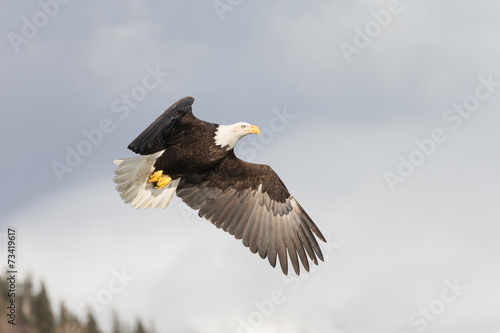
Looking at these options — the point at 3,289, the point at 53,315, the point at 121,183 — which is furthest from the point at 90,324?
the point at 121,183

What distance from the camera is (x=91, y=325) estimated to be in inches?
754

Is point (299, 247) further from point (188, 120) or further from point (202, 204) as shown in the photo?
point (188, 120)

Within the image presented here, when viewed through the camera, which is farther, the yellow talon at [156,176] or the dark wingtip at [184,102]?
the yellow talon at [156,176]

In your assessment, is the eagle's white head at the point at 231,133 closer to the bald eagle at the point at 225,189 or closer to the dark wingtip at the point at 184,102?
the bald eagle at the point at 225,189

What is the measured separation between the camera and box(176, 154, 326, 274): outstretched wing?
13859 millimetres

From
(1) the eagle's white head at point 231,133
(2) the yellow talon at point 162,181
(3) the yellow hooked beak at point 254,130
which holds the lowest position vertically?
(3) the yellow hooked beak at point 254,130

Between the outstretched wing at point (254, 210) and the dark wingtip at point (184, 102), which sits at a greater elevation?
the dark wingtip at point (184, 102)

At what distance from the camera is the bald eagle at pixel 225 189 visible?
43.2 feet

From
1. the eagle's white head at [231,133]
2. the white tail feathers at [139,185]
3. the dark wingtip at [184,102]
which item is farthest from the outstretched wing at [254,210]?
the dark wingtip at [184,102]

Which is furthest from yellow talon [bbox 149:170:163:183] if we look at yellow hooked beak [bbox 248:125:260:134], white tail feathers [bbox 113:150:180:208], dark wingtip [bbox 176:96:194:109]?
yellow hooked beak [bbox 248:125:260:134]

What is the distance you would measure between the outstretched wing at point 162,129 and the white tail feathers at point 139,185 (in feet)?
2.34

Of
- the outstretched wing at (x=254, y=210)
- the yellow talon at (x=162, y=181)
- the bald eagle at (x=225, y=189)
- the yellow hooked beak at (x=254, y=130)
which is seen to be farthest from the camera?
the outstretched wing at (x=254, y=210)

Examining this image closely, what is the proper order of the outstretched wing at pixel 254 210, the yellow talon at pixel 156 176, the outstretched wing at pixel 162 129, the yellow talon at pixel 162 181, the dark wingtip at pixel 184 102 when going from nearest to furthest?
the outstretched wing at pixel 162 129, the dark wingtip at pixel 184 102, the yellow talon at pixel 156 176, the yellow talon at pixel 162 181, the outstretched wing at pixel 254 210

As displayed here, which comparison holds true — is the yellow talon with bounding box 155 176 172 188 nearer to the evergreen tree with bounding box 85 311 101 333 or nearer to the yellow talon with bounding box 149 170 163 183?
the yellow talon with bounding box 149 170 163 183
